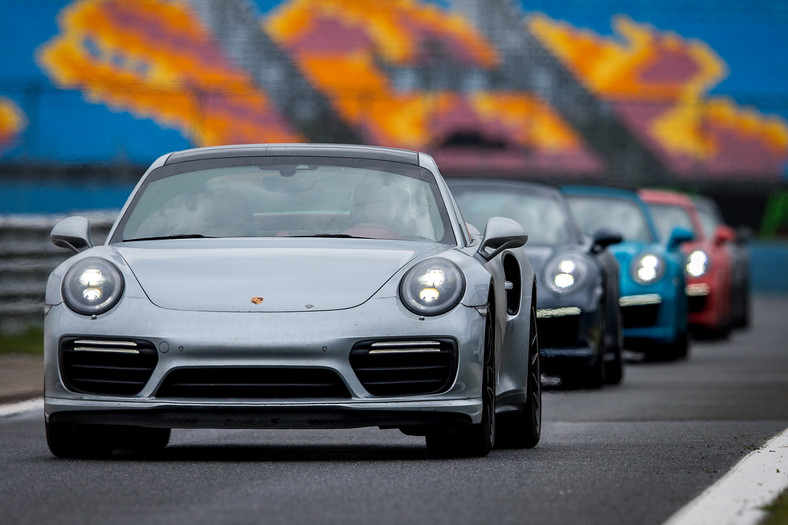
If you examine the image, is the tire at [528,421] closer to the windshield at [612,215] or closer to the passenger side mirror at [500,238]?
the passenger side mirror at [500,238]

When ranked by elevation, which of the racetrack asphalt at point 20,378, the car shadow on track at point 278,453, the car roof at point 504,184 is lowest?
the racetrack asphalt at point 20,378

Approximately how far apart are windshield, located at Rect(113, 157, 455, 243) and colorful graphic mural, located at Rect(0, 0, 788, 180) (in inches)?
688

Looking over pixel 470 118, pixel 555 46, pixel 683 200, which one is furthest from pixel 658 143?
pixel 683 200

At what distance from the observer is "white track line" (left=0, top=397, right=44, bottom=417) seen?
31.0 feet

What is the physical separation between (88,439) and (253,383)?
0.83 meters

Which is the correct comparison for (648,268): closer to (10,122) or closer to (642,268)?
(642,268)

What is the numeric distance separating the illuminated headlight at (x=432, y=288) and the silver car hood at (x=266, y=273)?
91 millimetres

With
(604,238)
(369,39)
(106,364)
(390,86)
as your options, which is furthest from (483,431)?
(369,39)

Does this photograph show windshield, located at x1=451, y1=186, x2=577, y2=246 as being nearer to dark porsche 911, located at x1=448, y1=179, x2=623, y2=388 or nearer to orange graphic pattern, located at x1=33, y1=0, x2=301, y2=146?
dark porsche 911, located at x1=448, y1=179, x2=623, y2=388

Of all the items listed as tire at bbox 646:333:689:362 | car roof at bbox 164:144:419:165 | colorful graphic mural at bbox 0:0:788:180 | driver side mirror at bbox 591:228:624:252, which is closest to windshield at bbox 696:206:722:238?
tire at bbox 646:333:689:362

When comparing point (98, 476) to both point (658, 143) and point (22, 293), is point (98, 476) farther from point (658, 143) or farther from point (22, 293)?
point (658, 143)

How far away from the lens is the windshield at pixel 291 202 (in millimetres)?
6934

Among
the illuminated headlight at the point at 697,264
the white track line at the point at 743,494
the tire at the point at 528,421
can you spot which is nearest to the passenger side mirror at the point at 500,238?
the tire at the point at 528,421

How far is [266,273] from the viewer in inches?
251
